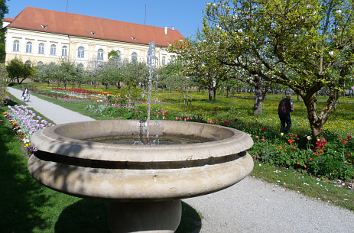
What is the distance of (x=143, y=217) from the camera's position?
2869 mm

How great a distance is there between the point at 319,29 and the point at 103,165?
7257 mm

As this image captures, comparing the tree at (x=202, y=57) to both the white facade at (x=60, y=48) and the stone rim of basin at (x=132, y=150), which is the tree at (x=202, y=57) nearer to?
the stone rim of basin at (x=132, y=150)

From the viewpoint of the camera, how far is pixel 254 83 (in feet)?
53.3

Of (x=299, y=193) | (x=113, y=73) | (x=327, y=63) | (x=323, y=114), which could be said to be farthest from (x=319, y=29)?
(x=113, y=73)

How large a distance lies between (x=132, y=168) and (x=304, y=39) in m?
6.10

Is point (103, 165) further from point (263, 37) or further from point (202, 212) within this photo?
point (263, 37)

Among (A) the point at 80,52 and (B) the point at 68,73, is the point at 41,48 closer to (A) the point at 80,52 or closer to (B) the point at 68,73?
(A) the point at 80,52

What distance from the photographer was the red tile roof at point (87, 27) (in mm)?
62969

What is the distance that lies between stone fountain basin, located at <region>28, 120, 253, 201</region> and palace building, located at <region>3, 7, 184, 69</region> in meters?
58.7

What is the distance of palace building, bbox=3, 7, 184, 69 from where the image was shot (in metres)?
61.3

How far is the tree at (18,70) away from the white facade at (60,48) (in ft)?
24.3

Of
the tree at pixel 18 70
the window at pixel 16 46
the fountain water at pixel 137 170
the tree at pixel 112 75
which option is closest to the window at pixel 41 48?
the window at pixel 16 46

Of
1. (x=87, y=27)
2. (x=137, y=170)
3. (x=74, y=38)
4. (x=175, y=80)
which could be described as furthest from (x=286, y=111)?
(x=87, y=27)

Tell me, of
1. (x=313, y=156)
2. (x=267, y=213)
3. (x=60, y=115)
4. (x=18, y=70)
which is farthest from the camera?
(x=18, y=70)
